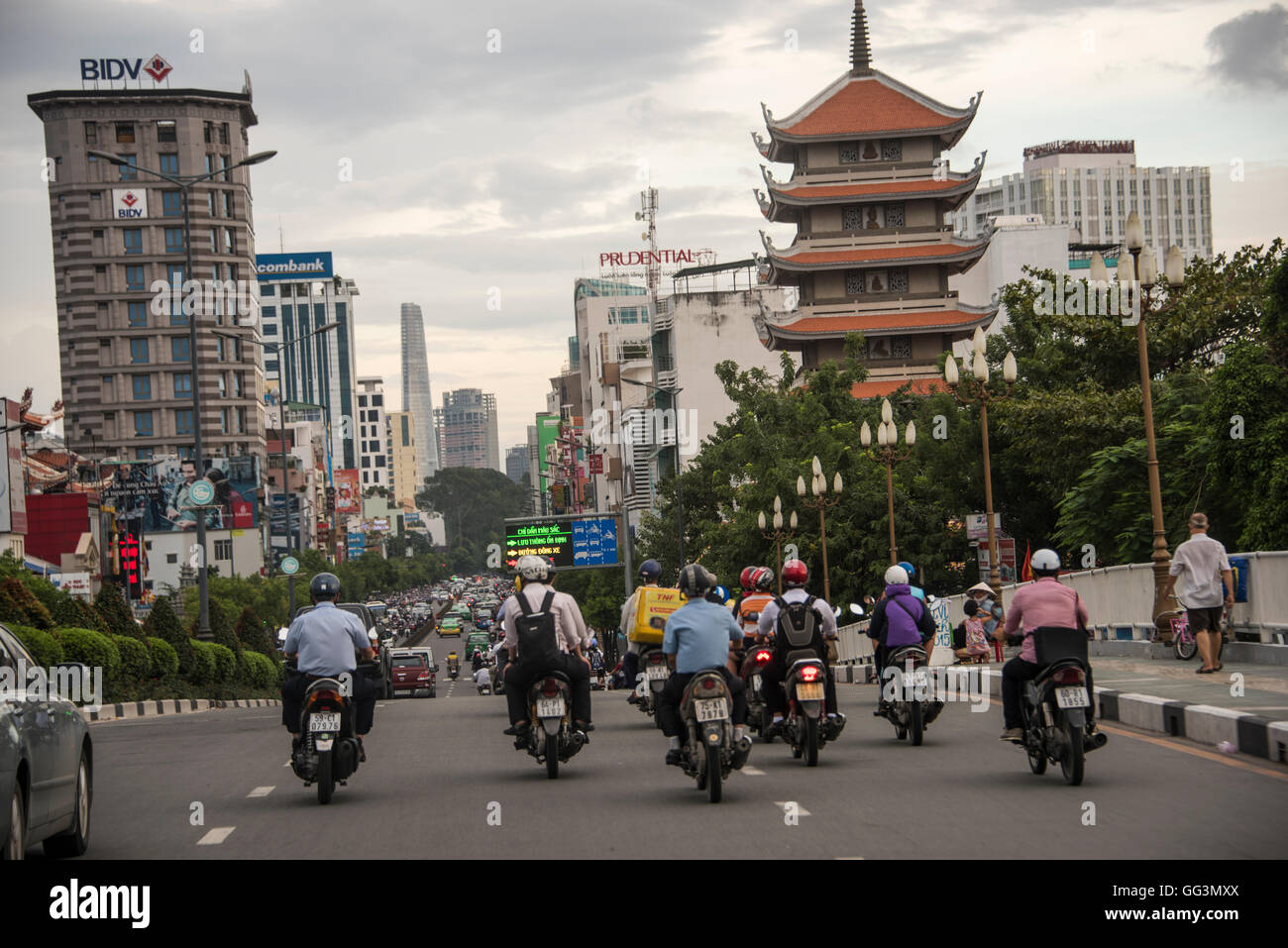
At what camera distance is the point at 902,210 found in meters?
69.8

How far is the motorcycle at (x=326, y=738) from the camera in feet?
38.0

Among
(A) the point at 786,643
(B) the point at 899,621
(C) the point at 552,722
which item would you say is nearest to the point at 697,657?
(C) the point at 552,722

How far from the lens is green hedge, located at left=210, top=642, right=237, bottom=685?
3706 centimetres

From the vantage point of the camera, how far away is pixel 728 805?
1084 cm

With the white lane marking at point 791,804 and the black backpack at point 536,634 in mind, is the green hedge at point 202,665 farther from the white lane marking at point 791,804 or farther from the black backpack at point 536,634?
the white lane marking at point 791,804

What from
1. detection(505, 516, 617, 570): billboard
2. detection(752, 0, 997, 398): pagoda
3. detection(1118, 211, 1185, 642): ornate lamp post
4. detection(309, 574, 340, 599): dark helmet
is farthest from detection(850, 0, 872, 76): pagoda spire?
detection(309, 574, 340, 599): dark helmet

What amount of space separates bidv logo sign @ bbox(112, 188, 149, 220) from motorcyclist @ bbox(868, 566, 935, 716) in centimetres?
10075

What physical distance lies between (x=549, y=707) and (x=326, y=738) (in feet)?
5.94

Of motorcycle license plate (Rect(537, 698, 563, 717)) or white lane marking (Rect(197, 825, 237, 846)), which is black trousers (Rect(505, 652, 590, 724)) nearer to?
motorcycle license plate (Rect(537, 698, 563, 717))

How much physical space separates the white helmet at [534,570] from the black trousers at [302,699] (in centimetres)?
159

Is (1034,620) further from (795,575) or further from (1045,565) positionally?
(795,575)
